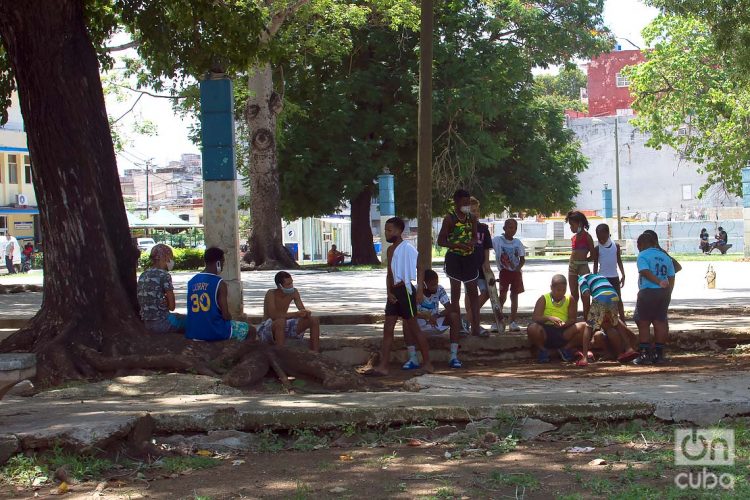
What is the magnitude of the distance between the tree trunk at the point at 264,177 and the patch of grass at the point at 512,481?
22051 mm

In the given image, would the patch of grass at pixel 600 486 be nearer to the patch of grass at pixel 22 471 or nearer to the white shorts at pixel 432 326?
the patch of grass at pixel 22 471

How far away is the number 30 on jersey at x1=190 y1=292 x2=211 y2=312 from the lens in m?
9.26

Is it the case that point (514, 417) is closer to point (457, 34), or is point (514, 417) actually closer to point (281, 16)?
point (281, 16)

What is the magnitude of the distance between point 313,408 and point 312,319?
324cm

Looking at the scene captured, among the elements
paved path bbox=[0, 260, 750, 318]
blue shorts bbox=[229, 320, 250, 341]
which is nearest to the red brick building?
paved path bbox=[0, 260, 750, 318]

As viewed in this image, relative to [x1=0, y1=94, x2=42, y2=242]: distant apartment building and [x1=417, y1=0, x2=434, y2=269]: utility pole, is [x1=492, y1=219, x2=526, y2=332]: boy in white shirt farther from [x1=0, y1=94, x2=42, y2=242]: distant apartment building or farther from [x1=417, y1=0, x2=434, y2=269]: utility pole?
[x1=0, y1=94, x2=42, y2=242]: distant apartment building

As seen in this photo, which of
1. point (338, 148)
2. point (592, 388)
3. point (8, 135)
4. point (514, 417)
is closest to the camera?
point (514, 417)

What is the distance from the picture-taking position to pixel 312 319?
32.7ft

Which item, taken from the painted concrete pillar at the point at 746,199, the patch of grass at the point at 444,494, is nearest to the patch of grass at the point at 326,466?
the patch of grass at the point at 444,494

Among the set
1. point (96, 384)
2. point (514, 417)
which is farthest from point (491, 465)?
point (96, 384)

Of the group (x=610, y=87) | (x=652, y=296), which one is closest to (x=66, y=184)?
A: (x=652, y=296)

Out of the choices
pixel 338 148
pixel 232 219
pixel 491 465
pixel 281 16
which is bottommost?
pixel 491 465

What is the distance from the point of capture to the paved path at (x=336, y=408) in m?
6.25

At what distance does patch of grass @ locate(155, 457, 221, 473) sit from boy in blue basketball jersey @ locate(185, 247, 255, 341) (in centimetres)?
330
